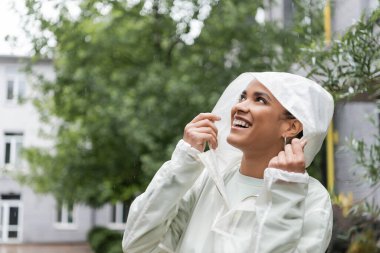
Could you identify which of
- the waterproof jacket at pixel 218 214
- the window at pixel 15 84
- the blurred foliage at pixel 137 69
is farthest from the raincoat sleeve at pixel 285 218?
the window at pixel 15 84

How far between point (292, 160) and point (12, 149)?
27.2 metres

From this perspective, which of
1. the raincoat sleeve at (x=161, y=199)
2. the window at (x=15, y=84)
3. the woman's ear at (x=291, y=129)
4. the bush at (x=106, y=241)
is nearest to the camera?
the raincoat sleeve at (x=161, y=199)

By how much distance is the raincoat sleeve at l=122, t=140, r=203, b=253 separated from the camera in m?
1.97

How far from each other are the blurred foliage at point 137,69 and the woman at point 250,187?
28.1 feet

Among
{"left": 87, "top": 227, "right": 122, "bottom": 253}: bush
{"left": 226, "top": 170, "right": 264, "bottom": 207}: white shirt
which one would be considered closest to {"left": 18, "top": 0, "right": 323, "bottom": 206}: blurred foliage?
{"left": 87, "top": 227, "right": 122, "bottom": 253}: bush

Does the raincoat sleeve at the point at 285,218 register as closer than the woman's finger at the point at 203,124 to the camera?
Yes

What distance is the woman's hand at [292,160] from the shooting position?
183 cm

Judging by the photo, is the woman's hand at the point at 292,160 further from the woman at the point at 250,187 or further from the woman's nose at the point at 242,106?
the woman's nose at the point at 242,106

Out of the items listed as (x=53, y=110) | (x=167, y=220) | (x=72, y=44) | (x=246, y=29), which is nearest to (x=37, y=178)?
(x=53, y=110)

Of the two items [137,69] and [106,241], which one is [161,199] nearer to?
[137,69]

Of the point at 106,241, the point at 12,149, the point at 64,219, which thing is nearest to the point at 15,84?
the point at 12,149

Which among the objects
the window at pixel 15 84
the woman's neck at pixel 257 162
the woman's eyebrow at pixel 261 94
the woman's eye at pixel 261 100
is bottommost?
the window at pixel 15 84

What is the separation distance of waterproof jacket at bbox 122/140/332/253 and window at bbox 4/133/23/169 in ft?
86.3

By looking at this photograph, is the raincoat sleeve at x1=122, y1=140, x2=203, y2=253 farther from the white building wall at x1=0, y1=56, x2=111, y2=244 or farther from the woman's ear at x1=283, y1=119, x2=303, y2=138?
the white building wall at x1=0, y1=56, x2=111, y2=244
